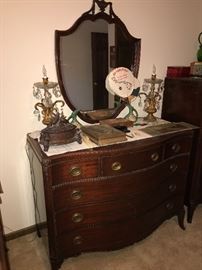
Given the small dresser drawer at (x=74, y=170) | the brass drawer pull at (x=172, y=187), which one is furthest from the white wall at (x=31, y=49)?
the brass drawer pull at (x=172, y=187)

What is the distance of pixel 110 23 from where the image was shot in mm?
1819

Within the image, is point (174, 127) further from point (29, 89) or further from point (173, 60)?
point (29, 89)

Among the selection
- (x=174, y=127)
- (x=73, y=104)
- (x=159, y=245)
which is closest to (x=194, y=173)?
(x=174, y=127)

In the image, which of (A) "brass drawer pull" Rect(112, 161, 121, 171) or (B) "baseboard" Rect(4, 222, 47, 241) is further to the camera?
(B) "baseboard" Rect(4, 222, 47, 241)

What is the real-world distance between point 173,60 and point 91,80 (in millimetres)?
902

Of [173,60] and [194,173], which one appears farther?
[173,60]

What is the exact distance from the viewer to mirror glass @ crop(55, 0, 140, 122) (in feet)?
5.65

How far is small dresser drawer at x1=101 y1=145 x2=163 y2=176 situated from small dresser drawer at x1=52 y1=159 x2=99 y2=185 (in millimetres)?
65

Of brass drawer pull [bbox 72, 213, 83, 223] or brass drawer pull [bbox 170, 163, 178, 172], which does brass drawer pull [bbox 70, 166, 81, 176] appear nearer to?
brass drawer pull [bbox 72, 213, 83, 223]

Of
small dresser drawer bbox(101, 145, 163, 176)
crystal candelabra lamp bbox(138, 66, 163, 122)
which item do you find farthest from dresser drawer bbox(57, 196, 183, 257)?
crystal candelabra lamp bbox(138, 66, 163, 122)

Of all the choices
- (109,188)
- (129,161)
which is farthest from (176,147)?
(109,188)

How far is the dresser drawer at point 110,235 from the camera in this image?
1597mm

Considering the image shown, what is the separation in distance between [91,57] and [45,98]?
48 centimetres

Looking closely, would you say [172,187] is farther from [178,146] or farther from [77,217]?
[77,217]
